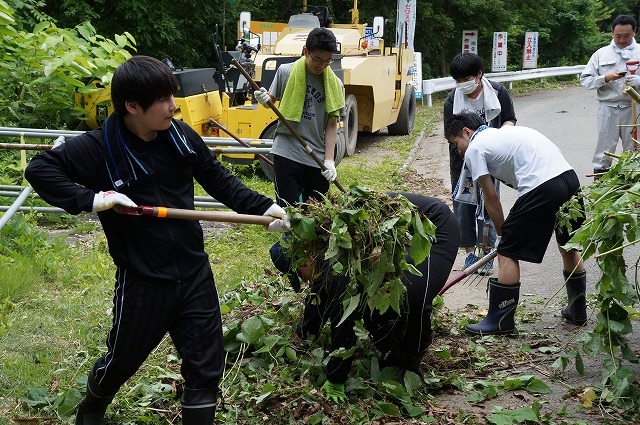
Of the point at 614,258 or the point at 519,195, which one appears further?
the point at 519,195

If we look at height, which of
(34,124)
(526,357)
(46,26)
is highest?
(46,26)

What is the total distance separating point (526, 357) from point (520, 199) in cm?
98

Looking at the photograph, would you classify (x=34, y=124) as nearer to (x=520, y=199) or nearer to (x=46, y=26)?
(x=46, y=26)

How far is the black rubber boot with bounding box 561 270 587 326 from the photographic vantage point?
5.27 metres

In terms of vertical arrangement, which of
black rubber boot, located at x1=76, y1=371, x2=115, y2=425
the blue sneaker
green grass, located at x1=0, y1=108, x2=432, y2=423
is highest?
black rubber boot, located at x1=76, y1=371, x2=115, y2=425

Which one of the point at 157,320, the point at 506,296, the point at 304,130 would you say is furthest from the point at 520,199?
the point at 157,320

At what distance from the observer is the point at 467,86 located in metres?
6.26

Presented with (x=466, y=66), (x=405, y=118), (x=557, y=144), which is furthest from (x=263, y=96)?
(x=405, y=118)

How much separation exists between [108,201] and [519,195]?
290 cm

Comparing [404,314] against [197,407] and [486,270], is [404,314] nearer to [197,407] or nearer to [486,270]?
[197,407]

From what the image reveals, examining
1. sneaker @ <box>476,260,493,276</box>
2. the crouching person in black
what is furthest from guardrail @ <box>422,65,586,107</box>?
the crouching person in black

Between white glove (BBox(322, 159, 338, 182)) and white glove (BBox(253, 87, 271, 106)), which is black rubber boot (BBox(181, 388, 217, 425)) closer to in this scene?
white glove (BBox(322, 159, 338, 182))

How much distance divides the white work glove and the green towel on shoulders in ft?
6.67

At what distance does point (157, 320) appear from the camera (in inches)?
131
